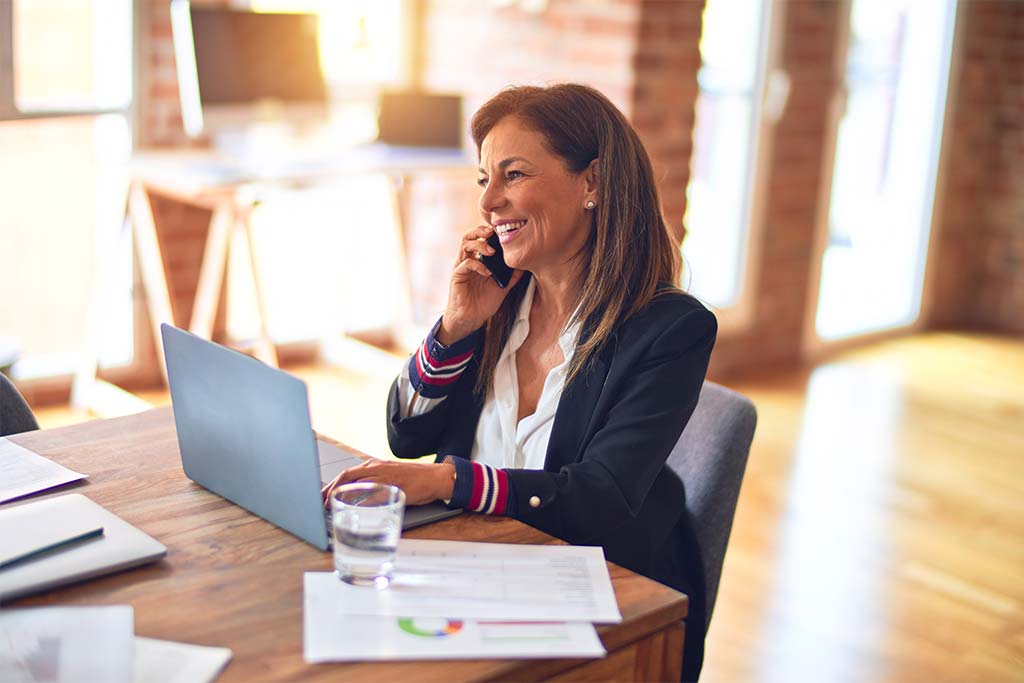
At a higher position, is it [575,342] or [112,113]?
[112,113]

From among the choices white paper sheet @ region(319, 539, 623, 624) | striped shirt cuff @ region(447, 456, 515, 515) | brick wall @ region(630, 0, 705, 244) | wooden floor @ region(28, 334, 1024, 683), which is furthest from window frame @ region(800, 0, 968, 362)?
white paper sheet @ region(319, 539, 623, 624)

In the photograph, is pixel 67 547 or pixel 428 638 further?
pixel 67 547

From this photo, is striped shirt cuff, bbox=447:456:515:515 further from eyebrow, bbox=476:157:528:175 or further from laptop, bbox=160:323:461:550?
eyebrow, bbox=476:157:528:175

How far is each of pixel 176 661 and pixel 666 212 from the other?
3.37 metres

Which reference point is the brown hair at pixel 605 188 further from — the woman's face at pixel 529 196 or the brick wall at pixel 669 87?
the brick wall at pixel 669 87

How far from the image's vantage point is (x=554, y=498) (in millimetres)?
1592

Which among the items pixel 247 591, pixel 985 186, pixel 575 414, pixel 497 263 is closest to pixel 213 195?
pixel 497 263

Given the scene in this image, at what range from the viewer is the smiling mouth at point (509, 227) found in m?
1.84

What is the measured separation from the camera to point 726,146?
190 inches

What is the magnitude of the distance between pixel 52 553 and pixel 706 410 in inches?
39.6

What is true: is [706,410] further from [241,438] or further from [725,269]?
[725,269]

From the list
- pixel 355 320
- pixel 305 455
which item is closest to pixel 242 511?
pixel 305 455

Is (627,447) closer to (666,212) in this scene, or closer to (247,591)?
(247,591)

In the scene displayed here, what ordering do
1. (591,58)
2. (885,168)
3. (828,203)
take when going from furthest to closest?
(885,168) < (828,203) < (591,58)
